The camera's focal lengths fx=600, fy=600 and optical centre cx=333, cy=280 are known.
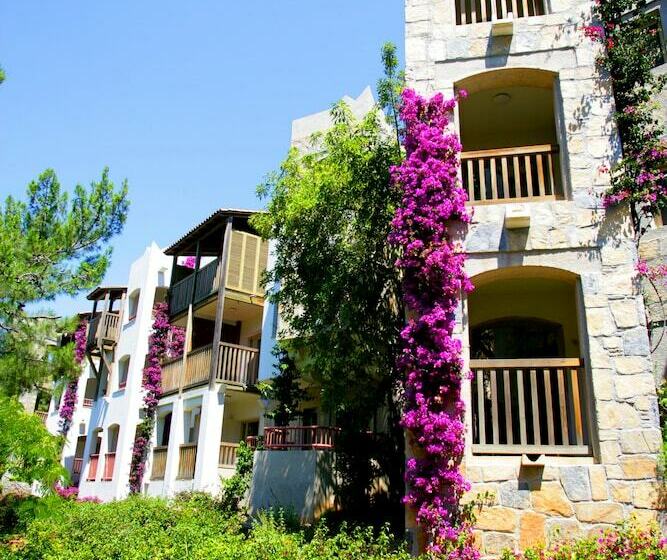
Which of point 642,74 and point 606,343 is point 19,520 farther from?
point 642,74

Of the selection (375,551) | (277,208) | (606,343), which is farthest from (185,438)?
(606,343)

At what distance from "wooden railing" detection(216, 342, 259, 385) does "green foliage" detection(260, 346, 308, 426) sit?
327 cm

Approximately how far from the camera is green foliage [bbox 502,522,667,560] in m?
6.14

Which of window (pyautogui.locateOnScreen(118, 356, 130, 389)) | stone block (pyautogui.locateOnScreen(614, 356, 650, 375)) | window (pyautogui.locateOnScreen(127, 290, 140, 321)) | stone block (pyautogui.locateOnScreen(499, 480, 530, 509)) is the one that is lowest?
stone block (pyautogui.locateOnScreen(499, 480, 530, 509))

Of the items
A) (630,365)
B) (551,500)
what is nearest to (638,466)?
(551,500)

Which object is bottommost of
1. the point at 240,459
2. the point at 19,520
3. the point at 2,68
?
the point at 19,520

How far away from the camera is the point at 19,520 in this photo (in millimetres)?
12922

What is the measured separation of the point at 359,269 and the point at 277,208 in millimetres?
2179

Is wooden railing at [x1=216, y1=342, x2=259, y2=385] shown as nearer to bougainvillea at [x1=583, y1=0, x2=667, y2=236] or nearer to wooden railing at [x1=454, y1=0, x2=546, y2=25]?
wooden railing at [x1=454, y1=0, x2=546, y2=25]

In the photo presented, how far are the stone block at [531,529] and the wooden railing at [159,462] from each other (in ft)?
48.4

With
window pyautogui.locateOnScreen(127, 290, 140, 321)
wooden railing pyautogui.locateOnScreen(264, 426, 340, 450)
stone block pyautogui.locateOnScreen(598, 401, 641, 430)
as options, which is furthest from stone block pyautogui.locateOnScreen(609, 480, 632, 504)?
window pyautogui.locateOnScreen(127, 290, 140, 321)

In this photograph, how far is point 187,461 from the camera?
59.1 ft

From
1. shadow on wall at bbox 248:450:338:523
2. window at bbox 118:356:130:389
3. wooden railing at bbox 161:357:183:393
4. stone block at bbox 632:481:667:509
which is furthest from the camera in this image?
window at bbox 118:356:130:389

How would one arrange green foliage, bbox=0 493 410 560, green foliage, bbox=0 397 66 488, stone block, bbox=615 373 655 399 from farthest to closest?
green foliage, bbox=0 397 66 488
green foliage, bbox=0 493 410 560
stone block, bbox=615 373 655 399
